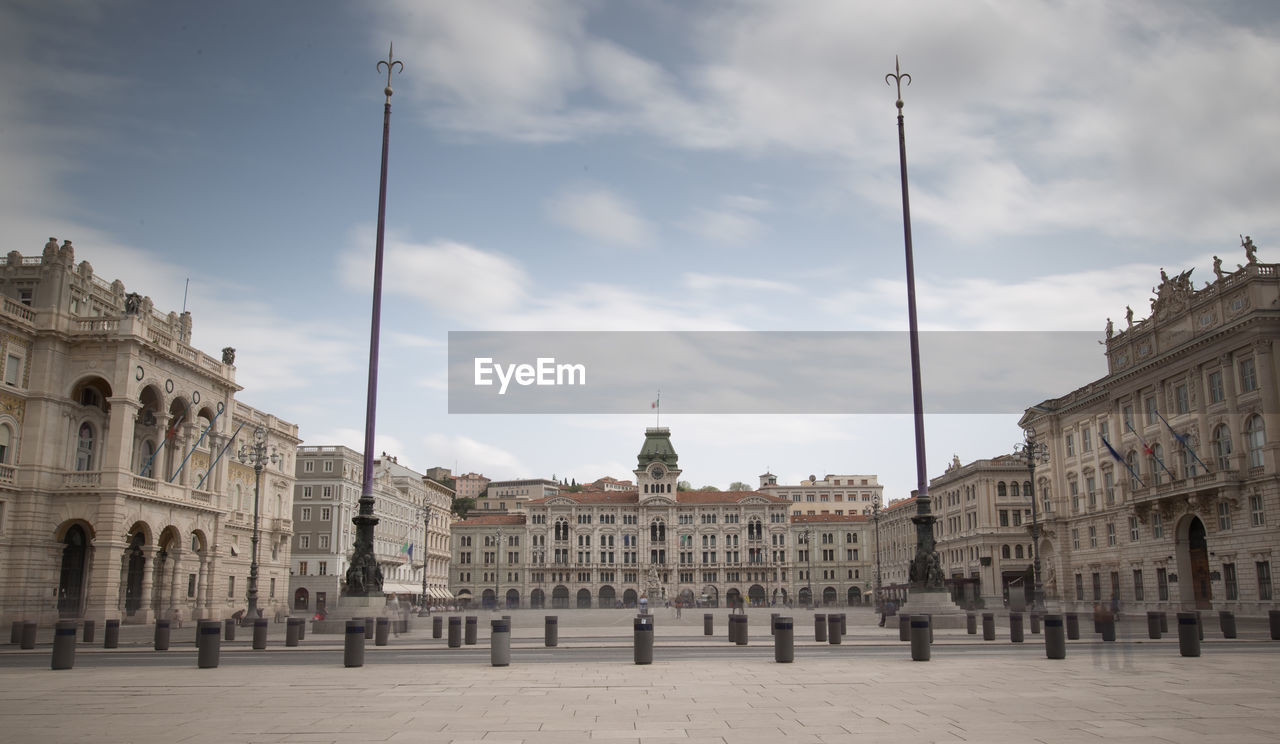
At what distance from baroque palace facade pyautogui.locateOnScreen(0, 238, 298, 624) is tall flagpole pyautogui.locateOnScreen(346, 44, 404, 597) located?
22276mm

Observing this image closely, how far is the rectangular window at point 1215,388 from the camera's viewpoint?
48.6 m

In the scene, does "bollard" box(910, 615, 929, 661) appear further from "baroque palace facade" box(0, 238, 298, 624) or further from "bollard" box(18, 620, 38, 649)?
"baroque palace facade" box(0, 238, 298, 624)

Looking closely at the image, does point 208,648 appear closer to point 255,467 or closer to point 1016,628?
point 1016,628

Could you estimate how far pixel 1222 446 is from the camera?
48781 millimetres

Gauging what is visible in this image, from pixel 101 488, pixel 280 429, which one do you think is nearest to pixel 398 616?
pixel 101 488

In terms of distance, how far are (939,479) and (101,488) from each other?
78.9 meters

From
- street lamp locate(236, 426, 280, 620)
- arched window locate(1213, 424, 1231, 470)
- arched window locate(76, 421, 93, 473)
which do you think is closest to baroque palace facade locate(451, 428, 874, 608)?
street lamp locate(236, 426, 280, 620)

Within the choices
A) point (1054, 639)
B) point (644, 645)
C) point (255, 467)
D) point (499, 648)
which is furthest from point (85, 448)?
point (1054, 639)

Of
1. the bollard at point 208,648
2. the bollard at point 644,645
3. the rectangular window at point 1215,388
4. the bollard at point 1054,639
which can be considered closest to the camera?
the bollard at point 644,645

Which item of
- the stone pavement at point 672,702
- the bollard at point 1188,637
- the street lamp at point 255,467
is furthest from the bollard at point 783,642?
the street lamp at point 255,467

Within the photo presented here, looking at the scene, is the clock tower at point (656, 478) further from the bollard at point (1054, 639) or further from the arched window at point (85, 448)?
the bollard at point (1054, 639)

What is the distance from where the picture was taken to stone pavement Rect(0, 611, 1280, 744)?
10.2 meters

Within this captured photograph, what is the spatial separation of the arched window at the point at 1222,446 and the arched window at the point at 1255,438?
1.25 metres

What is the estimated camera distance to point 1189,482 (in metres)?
50.0
